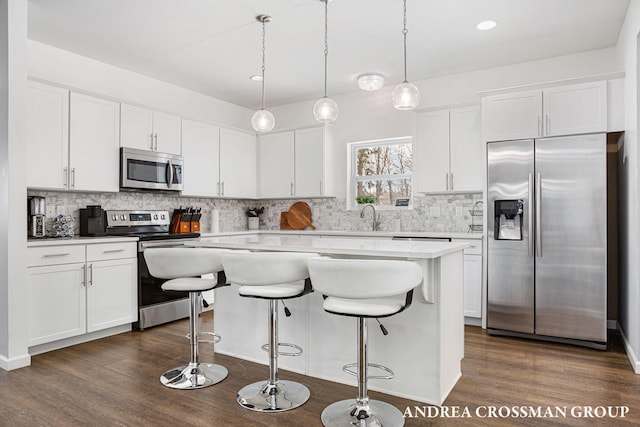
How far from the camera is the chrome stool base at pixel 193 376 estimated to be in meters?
2.70

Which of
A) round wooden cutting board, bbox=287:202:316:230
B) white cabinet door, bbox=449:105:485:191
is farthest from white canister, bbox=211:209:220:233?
white cabinet door, bbox=449:105:485:191

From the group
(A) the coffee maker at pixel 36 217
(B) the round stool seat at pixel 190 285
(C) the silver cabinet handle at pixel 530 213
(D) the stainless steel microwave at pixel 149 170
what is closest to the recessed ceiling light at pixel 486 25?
(C) the silver cabinet handle at pixel 530 213

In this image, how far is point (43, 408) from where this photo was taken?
7.87 feet

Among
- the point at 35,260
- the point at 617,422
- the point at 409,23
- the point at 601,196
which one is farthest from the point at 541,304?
the point at 35,260

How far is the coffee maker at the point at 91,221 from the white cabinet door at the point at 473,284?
11.7ft

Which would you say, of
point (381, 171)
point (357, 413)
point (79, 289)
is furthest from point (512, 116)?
point (79, 289)

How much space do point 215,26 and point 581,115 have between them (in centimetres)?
324

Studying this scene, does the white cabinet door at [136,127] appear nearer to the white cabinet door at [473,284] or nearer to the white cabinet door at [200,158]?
the white cabinet door at [200,158]

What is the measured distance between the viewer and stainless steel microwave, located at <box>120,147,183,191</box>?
424 cm

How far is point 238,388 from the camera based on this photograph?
268 centimetres

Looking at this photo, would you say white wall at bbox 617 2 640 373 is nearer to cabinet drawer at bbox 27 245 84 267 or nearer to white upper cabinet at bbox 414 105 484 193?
white upper cabinet at bbox 414 105 484 193

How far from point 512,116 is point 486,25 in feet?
2.94

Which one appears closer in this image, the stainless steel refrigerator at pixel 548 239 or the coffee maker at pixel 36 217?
the stainless steel refrigerator at pixel 548 239

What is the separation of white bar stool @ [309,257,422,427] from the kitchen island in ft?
0.80
